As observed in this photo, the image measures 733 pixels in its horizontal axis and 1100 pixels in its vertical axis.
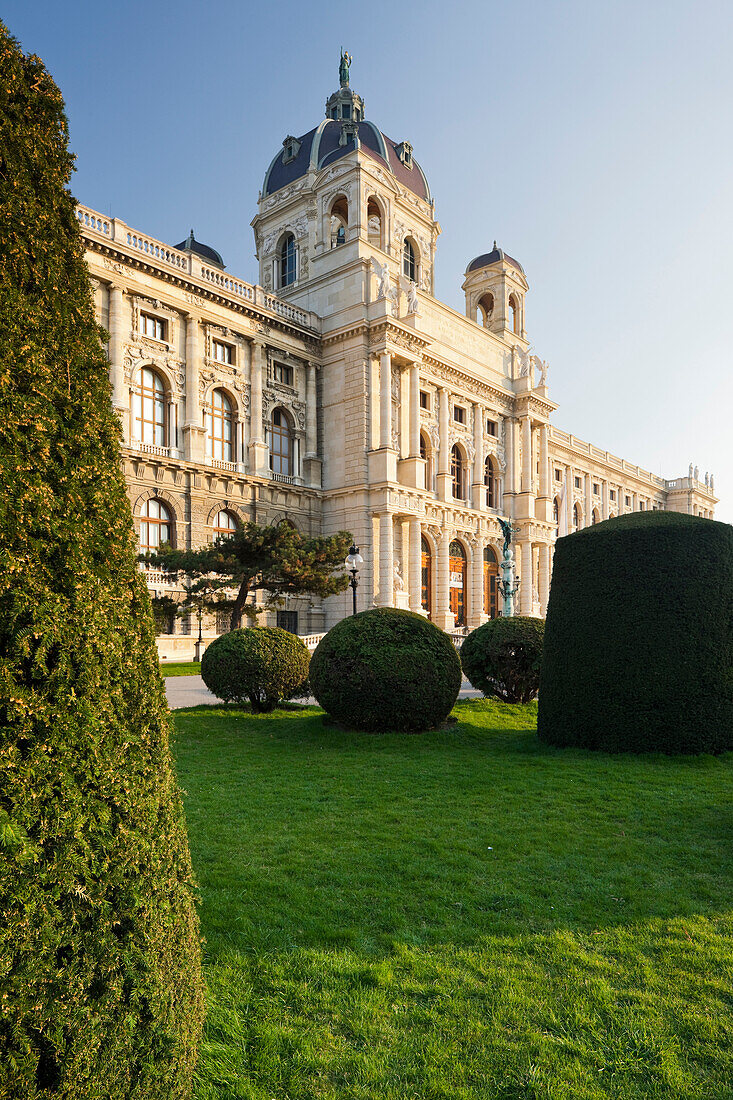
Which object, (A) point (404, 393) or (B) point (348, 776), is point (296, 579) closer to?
(B) point (348, 776)

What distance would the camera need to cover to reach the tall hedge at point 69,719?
163cm

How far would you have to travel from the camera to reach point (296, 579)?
786 inches

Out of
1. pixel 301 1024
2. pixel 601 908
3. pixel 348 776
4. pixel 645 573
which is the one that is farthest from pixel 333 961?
pixel 645 573

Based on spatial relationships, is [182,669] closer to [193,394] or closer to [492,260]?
[193,394]

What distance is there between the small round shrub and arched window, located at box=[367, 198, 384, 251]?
32.9 metres

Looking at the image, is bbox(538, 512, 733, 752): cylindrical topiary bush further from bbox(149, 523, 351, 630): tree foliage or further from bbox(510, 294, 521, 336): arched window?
bbox(510, 294, 521, 336): arched window

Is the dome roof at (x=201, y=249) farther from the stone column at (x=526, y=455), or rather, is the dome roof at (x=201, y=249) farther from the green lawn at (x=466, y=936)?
the green lawn at (x=466, y=936)

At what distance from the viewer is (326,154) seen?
39.9 m

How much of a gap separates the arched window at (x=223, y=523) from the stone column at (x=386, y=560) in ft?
23.0

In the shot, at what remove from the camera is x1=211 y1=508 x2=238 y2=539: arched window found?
29250 millimetres

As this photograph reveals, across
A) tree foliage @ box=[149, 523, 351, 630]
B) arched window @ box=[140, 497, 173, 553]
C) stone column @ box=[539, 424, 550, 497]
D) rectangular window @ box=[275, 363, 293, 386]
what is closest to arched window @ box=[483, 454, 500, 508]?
stone column @ box=[539, 424, 550, 497]

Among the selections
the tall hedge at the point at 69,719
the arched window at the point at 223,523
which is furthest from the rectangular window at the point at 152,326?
the tall hedge at the point at 69,719

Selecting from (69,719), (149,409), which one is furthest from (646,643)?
(149,409)

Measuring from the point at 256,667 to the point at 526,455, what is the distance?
118ft
